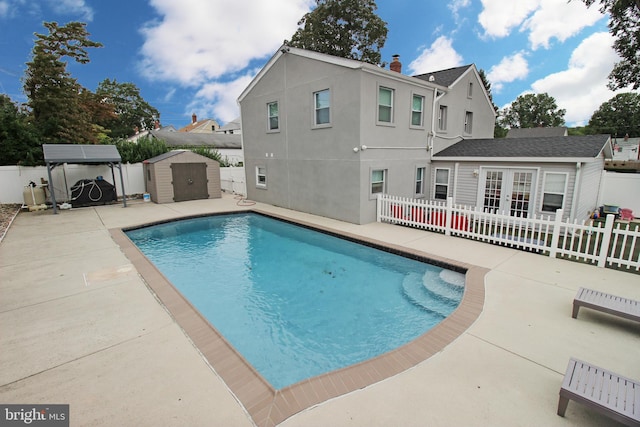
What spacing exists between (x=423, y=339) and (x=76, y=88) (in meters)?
Answer: 23.4

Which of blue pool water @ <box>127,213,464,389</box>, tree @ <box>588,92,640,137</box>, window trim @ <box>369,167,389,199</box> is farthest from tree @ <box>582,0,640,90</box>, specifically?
tree @ <box>588,92,640,137</box>

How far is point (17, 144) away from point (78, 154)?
4.12 metres

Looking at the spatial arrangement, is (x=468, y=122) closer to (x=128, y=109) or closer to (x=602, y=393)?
(x=602, y=393)

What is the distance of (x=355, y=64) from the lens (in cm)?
962

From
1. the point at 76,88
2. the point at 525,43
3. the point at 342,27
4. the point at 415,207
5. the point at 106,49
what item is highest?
the point at 342,27

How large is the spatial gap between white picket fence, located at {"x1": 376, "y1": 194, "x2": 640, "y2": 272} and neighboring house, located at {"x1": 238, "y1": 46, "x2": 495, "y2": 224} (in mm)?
1298

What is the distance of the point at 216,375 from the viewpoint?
3.31m

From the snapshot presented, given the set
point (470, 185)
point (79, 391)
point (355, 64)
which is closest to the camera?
point (79, 391)

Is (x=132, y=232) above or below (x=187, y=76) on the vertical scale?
below

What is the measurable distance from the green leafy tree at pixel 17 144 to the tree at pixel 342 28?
19957 millimetres

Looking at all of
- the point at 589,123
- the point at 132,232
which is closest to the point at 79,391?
the point at 132,232

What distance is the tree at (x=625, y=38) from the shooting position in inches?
595

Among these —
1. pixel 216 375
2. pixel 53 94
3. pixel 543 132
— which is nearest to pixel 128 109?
pixel 53 94

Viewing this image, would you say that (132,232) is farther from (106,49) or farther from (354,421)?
(106,49)
